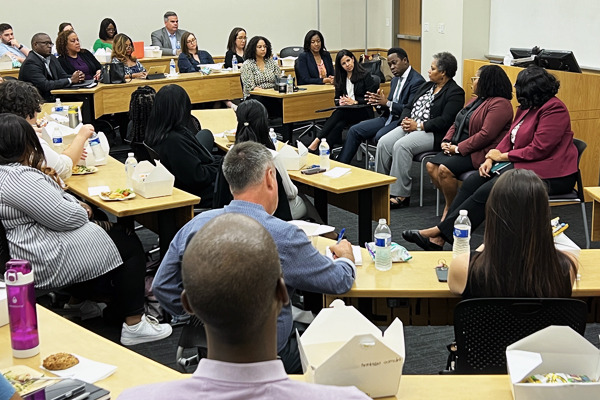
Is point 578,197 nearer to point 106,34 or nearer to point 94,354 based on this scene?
point 94,354

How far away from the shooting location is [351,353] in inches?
70.6

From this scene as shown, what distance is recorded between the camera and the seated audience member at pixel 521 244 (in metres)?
2.34

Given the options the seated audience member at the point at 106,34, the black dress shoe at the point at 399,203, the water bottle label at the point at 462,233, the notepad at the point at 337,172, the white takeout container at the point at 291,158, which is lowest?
the black dress shoe at the point at 399,203

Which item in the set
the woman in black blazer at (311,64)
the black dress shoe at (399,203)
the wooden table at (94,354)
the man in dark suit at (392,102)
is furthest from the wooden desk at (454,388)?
the woman in black blazer at (311,64)

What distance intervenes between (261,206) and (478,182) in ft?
9.53

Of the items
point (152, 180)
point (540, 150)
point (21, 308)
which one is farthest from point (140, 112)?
point (21, 308)

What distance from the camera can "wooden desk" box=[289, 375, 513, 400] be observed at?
1.91 metres

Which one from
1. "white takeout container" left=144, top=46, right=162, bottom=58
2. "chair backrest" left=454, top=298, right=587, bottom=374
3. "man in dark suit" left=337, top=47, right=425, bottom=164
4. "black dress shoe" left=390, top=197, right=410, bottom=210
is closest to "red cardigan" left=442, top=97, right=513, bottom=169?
"black dress shoe" left=390, top=197, right=410, bottom=210

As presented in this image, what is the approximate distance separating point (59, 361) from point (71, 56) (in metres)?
7.05

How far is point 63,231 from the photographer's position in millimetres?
3395

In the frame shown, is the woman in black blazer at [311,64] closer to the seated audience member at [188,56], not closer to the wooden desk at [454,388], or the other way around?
the seated audience member at [188,56]

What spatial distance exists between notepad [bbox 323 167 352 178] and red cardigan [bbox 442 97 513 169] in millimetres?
1165

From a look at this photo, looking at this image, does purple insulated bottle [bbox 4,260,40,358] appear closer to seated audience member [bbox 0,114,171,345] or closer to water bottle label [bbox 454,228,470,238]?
seated audience member [bbox 0,114,171,345]

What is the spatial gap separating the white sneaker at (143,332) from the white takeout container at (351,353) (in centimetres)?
200
